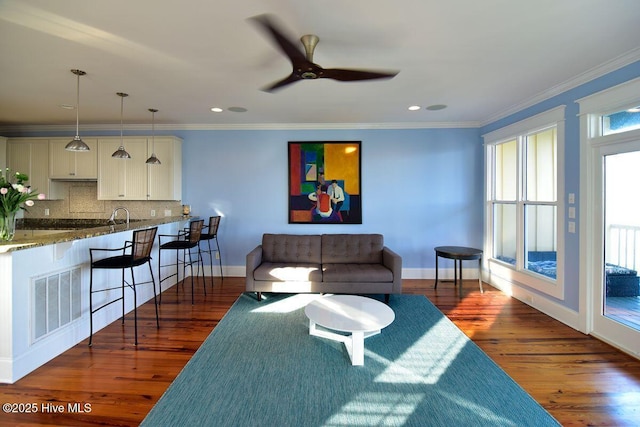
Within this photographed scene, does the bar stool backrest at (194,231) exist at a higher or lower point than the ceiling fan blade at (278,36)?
lower

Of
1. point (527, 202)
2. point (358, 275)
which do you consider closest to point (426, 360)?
point (358, 275)

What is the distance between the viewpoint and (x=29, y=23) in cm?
214

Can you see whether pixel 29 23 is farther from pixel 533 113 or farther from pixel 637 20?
pixel 533 113

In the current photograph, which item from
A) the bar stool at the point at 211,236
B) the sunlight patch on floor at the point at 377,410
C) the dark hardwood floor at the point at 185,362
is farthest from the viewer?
the bar stool at the point at 211,236

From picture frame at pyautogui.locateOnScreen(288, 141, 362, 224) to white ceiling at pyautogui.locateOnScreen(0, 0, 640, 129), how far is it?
0.83 m

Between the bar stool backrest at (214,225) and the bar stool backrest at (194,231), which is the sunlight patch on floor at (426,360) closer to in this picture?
the bar stool backrest at (194,231)

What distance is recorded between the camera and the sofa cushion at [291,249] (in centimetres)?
431

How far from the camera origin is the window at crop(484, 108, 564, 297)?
3439 mm

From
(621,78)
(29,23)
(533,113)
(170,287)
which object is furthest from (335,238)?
(29,23)

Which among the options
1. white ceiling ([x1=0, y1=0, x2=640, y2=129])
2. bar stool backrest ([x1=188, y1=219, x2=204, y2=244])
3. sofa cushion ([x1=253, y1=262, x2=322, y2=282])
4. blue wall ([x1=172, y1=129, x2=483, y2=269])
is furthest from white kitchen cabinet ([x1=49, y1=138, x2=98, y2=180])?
sofa cushion ([x1=253, y1=262, x2=322, y2=282])

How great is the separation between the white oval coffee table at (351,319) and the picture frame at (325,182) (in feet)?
6.70

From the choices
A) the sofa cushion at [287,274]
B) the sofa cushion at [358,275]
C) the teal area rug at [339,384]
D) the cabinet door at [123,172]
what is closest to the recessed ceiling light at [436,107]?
the sofa cushion at [358,275]

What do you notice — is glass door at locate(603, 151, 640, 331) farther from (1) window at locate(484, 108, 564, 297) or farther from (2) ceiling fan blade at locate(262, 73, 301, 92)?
(2) ceiling fan blade at locate(262, 73, 301, 92)

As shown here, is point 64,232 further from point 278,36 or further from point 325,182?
point 325,182
